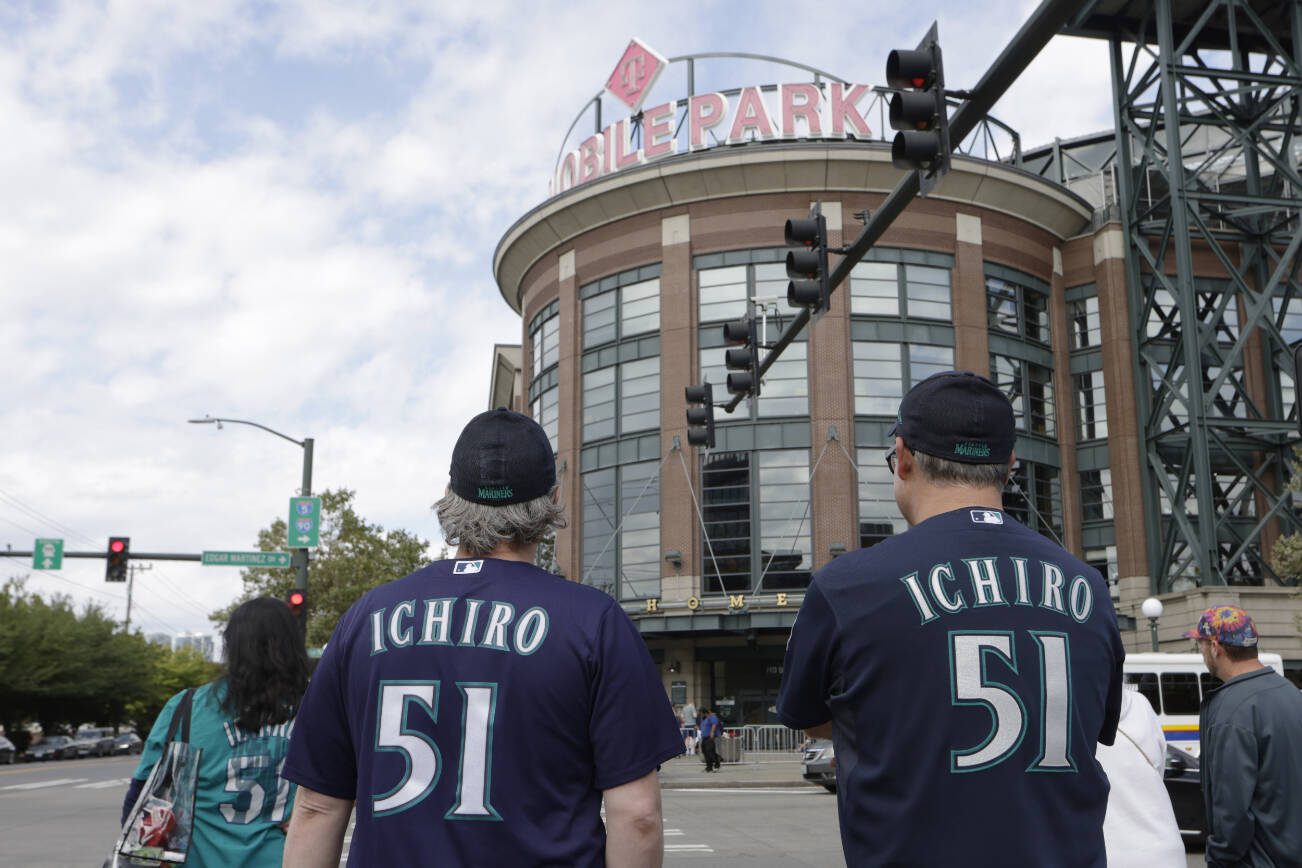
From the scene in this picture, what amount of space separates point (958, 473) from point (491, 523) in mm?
1198

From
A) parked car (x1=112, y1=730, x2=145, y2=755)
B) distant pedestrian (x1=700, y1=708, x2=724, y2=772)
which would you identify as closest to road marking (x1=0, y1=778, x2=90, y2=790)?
distant pedestrian (x1=700, y1=708, x2=724, y2=772)

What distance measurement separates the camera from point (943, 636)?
9.33 ft

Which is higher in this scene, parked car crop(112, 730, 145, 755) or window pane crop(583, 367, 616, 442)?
window pane crop(583, 367, 616, 442)

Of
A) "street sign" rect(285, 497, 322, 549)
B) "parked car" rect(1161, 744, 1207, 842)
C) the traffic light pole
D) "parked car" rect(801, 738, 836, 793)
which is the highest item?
the traffic light pole

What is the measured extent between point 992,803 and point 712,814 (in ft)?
57.5

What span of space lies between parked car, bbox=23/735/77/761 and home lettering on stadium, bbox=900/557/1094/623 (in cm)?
6330

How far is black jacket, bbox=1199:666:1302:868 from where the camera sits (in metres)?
4.52

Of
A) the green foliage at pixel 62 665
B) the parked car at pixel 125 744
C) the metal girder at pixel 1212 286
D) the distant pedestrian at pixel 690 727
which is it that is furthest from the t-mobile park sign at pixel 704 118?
the parked car at pixel 125 744

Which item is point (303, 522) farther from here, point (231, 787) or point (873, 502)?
point (231, 787)

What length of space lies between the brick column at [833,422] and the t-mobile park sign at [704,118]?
9.84 ft

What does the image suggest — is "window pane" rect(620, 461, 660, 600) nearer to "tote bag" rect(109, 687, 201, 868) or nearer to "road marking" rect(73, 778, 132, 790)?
"road marking" rect(73, 778, 132, 790)

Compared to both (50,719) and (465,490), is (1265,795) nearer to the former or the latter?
(465,490)

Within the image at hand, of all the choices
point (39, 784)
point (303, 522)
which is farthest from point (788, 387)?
point (39, 784)

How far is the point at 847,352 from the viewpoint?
41.6 meters
